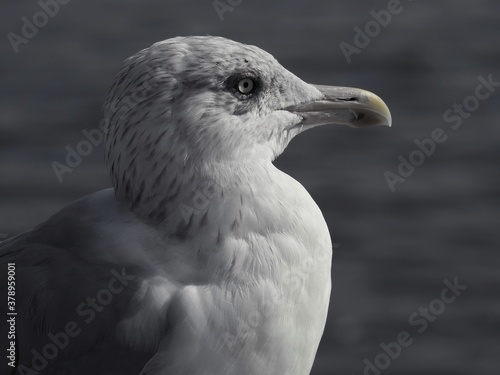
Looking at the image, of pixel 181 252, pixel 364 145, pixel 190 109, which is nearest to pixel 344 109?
pixel 190 109

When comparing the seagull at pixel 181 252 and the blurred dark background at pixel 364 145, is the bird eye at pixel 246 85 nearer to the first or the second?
the seagull at pixel 181 252

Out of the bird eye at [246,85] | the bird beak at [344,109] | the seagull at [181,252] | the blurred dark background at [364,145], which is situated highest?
the bird eye at [246,85]

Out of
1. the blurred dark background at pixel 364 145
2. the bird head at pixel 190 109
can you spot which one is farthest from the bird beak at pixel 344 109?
the blurred dark background at pixel 364 145

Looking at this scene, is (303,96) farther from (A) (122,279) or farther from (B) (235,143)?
(A) (122,279)

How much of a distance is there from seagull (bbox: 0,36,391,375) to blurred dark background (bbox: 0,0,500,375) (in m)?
2.42

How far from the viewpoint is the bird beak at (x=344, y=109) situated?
4.21m

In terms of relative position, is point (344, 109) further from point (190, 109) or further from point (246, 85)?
Answer: point (190, 109)

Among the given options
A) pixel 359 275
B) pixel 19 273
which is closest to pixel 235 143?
pixel 19 273

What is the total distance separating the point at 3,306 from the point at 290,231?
90 centimetres

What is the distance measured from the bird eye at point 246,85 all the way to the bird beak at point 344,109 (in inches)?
9.8

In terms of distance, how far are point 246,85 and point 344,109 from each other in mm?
405

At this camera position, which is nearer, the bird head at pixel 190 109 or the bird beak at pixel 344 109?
the bird head at pixel 190 109

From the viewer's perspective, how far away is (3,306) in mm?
4031

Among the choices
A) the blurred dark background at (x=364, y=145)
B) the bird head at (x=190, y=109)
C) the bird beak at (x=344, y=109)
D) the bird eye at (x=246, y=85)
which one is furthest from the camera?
the blurred dark background at (x=364, y=145)
